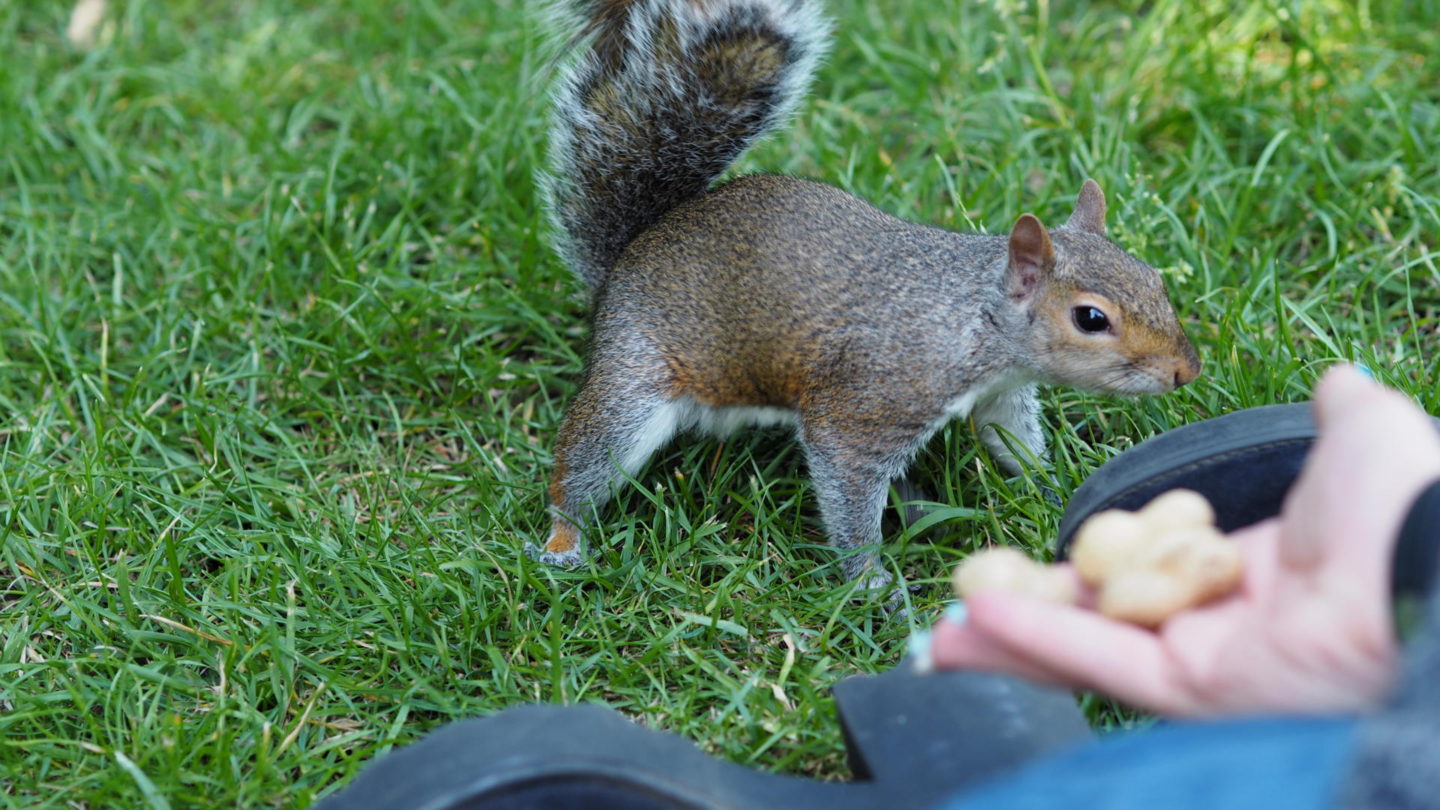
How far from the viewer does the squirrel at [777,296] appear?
6.64 feet

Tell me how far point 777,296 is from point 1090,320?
1.61 feet

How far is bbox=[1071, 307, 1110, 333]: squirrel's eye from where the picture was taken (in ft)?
6.50

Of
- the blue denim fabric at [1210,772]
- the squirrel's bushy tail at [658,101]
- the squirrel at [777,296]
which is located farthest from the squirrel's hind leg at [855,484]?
the blue denim fabric at [1210,772]

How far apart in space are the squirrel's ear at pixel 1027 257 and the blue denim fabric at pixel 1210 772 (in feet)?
3.38

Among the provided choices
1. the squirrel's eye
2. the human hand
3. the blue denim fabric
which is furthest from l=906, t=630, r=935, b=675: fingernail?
the squirrel's eye

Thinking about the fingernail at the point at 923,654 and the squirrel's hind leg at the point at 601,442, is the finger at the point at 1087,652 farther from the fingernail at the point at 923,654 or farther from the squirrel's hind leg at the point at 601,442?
the squirrel's hind leg at the point at 601,442

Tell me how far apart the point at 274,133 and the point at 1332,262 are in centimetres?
223

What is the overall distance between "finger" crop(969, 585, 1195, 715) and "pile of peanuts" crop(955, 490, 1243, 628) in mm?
49

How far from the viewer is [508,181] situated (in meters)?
2.82

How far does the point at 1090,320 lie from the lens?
199 centimetres

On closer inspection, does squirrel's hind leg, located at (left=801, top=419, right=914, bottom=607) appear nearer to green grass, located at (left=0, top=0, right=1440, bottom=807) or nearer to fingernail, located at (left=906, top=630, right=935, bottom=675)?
green grass, located at (left=0, top=0, right=1440, bottom=807)

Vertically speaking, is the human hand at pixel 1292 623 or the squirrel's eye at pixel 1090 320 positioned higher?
the human hand at pixel 1292 623

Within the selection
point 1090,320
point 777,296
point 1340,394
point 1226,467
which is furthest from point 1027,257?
point 1340,394

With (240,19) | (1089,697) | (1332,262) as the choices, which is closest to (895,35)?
(1332,262)
